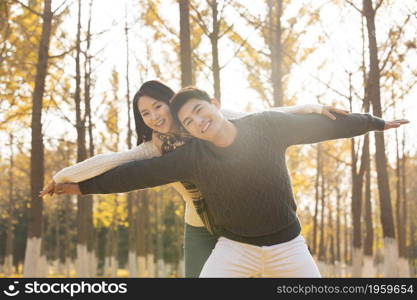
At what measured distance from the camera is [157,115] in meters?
3.13

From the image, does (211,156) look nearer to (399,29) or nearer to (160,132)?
(160,132)

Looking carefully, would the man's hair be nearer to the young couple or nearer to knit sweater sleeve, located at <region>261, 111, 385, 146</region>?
the young couple

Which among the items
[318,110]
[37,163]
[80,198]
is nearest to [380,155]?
[37,163]

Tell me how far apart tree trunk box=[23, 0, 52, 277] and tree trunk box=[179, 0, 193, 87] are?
2911 mm

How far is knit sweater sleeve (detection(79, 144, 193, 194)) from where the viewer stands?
2762 mm

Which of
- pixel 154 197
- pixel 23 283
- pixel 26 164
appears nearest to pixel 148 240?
pixel 154 197

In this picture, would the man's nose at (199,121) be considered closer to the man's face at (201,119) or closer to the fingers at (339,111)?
the man's face at (201,119)

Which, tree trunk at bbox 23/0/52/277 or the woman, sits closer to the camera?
the woman

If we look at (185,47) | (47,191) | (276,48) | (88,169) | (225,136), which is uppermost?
(276,48)

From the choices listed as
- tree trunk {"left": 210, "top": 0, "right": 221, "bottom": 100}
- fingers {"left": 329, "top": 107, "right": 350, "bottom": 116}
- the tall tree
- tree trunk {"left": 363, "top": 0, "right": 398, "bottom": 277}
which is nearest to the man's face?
fingers {"left": 329, "top": 107, "right": 350, "bottom": 116}

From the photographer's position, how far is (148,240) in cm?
1820

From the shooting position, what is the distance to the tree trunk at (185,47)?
696cm

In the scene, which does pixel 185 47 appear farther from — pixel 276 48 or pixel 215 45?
pixel 276 48

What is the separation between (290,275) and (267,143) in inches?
25.0
